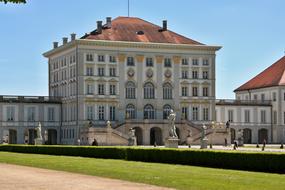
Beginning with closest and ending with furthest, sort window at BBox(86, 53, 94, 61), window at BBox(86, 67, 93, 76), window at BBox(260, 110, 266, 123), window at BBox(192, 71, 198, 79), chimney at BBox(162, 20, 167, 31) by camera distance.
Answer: window at BBox(86, 53, 94, 61)
window at BBox(86, 67, 93, 76)
window at BBox(192, 71, 198, 79)
chimney at BBox(162, 20, 167, 31)
window at BBox(260, 110, 266, 123)

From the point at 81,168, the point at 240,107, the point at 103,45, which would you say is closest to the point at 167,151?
the point at 81,168

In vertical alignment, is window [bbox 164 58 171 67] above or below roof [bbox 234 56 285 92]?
above

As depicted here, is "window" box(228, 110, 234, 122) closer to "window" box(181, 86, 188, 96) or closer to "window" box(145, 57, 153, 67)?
"window" box(181, 86, 188, 96)

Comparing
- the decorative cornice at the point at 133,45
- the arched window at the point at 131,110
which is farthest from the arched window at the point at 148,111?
the decorative cornice at the point at 133,45

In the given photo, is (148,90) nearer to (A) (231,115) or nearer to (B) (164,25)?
(B) (164,25)

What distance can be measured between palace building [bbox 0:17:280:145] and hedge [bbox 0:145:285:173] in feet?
115

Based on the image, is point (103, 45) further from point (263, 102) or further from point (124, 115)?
point (263, 102)

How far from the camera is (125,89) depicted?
84750mm

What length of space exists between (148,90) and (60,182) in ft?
206

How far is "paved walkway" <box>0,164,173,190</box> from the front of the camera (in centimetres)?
2111

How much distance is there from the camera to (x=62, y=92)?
290 ft

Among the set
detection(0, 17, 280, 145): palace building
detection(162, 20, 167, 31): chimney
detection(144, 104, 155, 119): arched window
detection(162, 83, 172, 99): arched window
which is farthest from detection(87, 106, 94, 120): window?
detection(162, 20, 167, 31): chimney

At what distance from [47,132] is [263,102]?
2785cm

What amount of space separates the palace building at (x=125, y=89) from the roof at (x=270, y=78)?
164cm
